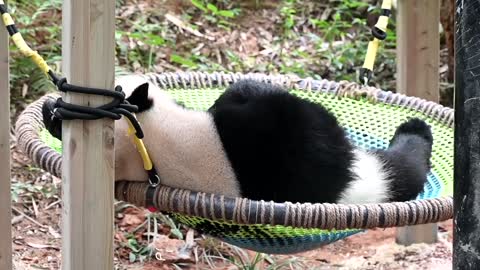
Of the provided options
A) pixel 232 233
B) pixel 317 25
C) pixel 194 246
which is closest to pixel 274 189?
pixel 232 233

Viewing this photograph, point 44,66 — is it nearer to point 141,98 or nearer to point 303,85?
point 141,98

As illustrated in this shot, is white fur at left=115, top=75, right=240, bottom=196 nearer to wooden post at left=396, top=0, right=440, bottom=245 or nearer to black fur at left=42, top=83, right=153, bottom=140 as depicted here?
black fur at left=42, top=83, right=153, bottom=140

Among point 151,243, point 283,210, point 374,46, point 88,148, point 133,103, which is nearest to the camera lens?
point 88,148

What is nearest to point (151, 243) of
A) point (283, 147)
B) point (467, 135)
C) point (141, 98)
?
point (283, 147)

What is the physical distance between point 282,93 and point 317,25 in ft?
9.57

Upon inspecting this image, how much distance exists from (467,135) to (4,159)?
1.47 metres

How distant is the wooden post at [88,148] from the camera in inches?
53.8

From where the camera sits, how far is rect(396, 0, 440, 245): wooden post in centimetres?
308

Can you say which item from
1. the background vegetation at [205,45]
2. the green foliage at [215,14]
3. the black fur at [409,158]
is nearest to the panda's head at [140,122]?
the black fur at [409,158]

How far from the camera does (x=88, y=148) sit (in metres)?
1.41

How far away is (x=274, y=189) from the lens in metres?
1.95

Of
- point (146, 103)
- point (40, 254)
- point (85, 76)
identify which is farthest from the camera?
point (40, 254)

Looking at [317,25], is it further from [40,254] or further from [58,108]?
[58,108]

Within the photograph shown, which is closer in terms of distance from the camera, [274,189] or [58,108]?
[58,108]
